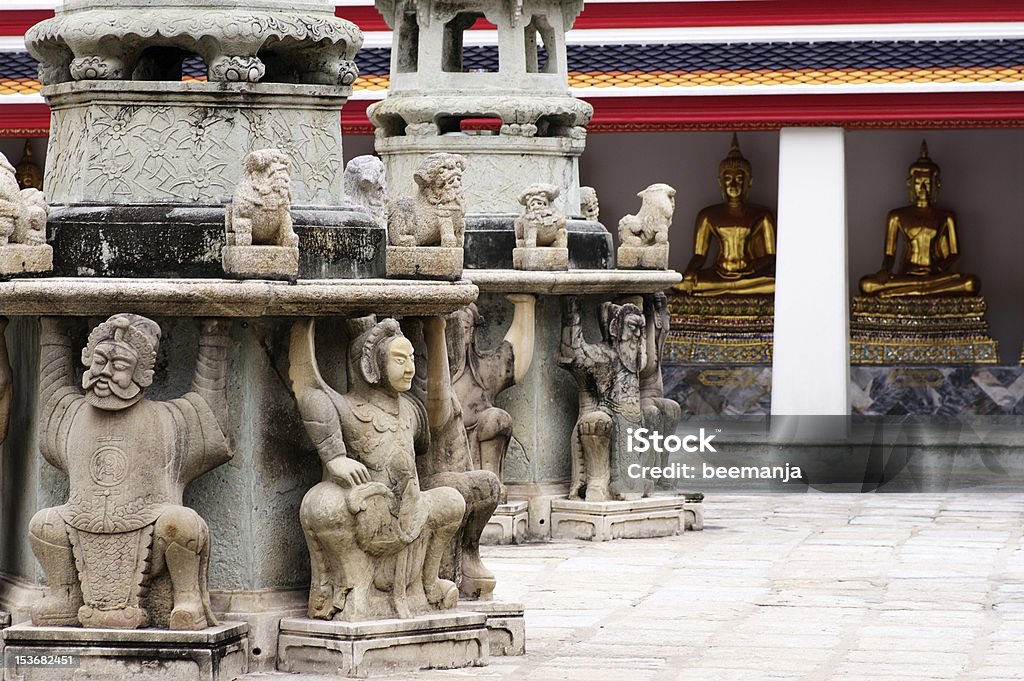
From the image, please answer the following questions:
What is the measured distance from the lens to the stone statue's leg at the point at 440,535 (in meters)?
7.95

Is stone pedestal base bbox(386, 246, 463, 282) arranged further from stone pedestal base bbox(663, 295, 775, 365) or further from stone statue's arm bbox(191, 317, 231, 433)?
stone pedestal base bbox(663, 295, 775, 365)

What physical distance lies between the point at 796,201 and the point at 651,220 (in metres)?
3.76

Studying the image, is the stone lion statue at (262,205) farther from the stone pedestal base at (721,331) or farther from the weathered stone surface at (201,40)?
the stone pedestal base at (721,331)

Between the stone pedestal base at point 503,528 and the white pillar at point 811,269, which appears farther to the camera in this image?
the white pillar at point 811,269

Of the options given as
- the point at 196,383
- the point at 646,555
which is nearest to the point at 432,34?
the point at 646,555

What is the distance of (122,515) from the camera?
24.4ft

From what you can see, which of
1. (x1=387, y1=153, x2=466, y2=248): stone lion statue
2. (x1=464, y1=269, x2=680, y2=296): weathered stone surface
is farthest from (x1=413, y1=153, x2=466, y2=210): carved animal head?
(x1=464, y1=269, x2=680, y2=296): weathered stone surface

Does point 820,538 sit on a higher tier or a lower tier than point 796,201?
lower

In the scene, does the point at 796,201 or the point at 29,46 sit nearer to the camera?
the point at 29,46

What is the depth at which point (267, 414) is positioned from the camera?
25.6 feet

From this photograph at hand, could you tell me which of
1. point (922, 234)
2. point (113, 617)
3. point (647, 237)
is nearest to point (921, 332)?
point (922, 234)

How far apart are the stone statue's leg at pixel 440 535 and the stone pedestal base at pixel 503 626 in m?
0.16

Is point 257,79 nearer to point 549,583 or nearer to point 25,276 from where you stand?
point 25,276

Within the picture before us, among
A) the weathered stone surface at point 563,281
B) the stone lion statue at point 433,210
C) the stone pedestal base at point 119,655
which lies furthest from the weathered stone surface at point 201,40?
the weathered stone surface at point 563,281
